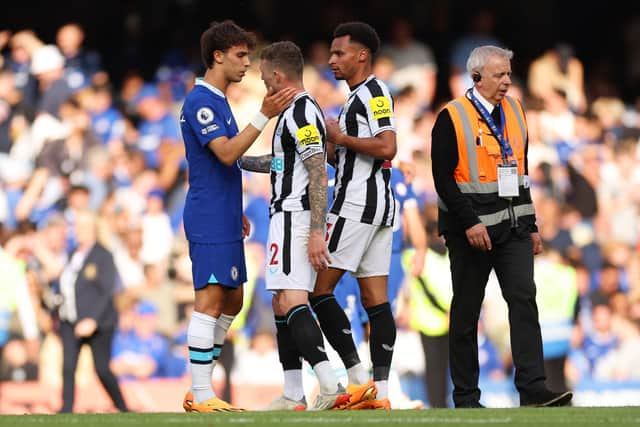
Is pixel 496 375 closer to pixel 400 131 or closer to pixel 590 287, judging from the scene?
pixel 590 287

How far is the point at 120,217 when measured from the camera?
15.2m

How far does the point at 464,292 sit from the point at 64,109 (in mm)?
8215

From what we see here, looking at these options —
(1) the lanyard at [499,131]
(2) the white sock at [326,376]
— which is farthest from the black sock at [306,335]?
(1) the lanyard at [499,131]

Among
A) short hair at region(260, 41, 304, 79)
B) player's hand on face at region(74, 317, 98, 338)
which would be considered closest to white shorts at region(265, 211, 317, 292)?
short hair at region(260, 41, 304, 79)

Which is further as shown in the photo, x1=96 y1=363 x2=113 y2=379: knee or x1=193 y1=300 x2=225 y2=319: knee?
x1=96 y1=363 x2=113 y2=379: knee

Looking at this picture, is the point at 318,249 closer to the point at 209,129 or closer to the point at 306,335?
the point at 306,335

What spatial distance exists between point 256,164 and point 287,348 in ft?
3.68

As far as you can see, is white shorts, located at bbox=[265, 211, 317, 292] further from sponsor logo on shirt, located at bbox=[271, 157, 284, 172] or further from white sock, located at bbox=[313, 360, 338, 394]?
white sock, located at bbox=[313, 360, 338, 394]

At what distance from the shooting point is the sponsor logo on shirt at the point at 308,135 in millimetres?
8375

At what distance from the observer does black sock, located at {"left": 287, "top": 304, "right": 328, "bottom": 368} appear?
328 inches

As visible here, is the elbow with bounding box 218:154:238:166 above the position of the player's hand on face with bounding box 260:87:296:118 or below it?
below

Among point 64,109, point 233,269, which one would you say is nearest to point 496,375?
point 64,109

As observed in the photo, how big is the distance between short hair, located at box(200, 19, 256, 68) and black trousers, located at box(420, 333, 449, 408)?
552cm

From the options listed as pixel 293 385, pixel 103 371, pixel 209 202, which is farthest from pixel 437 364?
pixel 209 202
